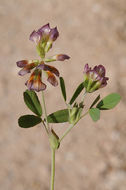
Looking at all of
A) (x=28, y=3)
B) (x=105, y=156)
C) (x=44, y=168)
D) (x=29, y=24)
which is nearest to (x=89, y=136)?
(x=105, y=156)

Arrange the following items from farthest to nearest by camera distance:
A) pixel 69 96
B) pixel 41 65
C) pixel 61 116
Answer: pixel 69 96 < pixel 61 116 < pixel 41 65

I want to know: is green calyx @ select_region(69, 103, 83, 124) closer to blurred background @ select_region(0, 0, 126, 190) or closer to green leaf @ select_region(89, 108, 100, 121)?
green leaf @ select_region(89, 108, 100, 121)

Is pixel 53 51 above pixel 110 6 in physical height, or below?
below

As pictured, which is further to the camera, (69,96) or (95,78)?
(69,96)

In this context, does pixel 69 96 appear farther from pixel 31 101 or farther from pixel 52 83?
Answer: pixel 52 83

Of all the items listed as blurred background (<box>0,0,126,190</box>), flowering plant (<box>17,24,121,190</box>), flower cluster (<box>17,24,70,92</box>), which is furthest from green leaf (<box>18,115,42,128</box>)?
blurred background (<box>0,0,126,190</box>)

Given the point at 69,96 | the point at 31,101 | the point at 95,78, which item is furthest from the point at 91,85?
the point at 69,96

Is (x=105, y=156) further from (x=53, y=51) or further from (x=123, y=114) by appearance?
(x=53, y=51)
